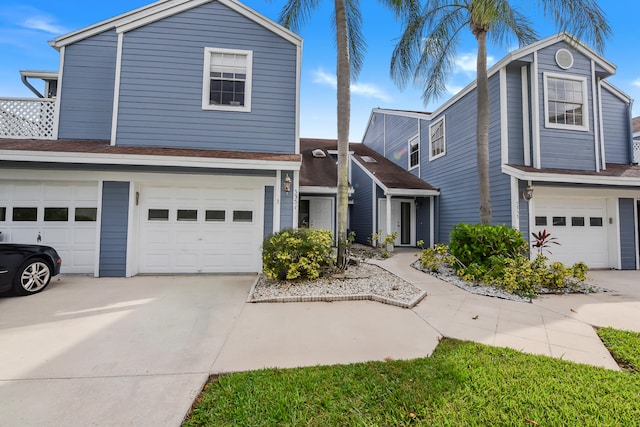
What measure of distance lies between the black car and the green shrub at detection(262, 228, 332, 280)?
167 inches

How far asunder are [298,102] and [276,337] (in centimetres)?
607

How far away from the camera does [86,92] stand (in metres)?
7.30

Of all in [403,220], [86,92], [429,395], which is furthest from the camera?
[403,220]

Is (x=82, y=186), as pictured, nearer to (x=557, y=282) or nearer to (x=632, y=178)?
(x=557, y=282)

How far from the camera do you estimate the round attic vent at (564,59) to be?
8.30 m

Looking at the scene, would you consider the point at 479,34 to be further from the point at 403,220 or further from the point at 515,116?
the point at 403,220

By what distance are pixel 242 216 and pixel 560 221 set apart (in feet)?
31.8

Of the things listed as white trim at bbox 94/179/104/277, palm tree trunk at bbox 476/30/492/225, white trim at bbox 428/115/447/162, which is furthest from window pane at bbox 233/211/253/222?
white trim at bbox 428/115/447/162

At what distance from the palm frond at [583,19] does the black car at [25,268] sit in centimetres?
1168

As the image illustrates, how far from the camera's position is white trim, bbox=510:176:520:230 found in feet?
25.4

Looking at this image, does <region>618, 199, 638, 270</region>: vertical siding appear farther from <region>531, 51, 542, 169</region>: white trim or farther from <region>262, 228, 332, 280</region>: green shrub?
<region>262, 228, 332, 280</region>: green shrub

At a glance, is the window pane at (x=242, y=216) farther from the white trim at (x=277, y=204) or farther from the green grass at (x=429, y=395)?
the green grass at (x=429, y=395)

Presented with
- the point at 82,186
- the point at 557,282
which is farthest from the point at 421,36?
the point at 82,186

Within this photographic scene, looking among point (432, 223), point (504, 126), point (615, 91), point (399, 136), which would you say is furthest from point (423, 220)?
point (615, 91)
